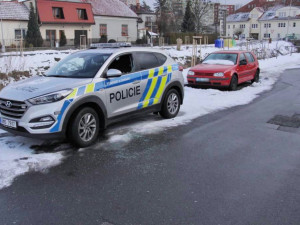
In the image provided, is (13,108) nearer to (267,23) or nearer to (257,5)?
(267,23)

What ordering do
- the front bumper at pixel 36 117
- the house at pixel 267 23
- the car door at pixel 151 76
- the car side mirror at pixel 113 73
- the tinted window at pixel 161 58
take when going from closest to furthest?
the front bumper at pixel 36 117 → the car side mirror at pixel 113 73 → the car door at pixel 151 76 → the tinted window at pixel 161 58 → the house at pixel 267 23

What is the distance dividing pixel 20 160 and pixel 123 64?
9.04 feet

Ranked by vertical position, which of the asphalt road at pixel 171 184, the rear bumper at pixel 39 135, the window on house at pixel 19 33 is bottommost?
the asphalt road at pixel 171 184

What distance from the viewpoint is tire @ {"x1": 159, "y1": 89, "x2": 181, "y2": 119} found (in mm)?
8039

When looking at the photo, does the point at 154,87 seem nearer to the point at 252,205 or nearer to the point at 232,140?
the point at 232,140

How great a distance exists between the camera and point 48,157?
5.53m

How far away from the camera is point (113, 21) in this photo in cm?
5212

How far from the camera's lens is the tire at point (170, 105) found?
8039mm

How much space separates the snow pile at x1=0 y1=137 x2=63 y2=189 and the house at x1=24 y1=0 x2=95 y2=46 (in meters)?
36.2

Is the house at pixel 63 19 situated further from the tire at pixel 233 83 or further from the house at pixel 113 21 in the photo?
the tire at pixel 233 83

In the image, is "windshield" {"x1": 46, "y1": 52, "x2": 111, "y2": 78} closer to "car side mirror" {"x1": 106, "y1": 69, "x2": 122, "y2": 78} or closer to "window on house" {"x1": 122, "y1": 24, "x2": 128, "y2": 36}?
"car side mirror" {"x1": 106, "y1": 69, "x2": 122, "y2": 78}

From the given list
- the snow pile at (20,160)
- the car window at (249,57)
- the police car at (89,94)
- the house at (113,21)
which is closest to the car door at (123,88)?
the police car at (89,94)

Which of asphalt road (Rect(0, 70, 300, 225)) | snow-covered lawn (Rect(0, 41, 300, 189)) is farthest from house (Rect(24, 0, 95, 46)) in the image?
asphalt road (Rect(0, 70, 300, 225))

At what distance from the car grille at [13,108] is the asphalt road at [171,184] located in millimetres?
1108
